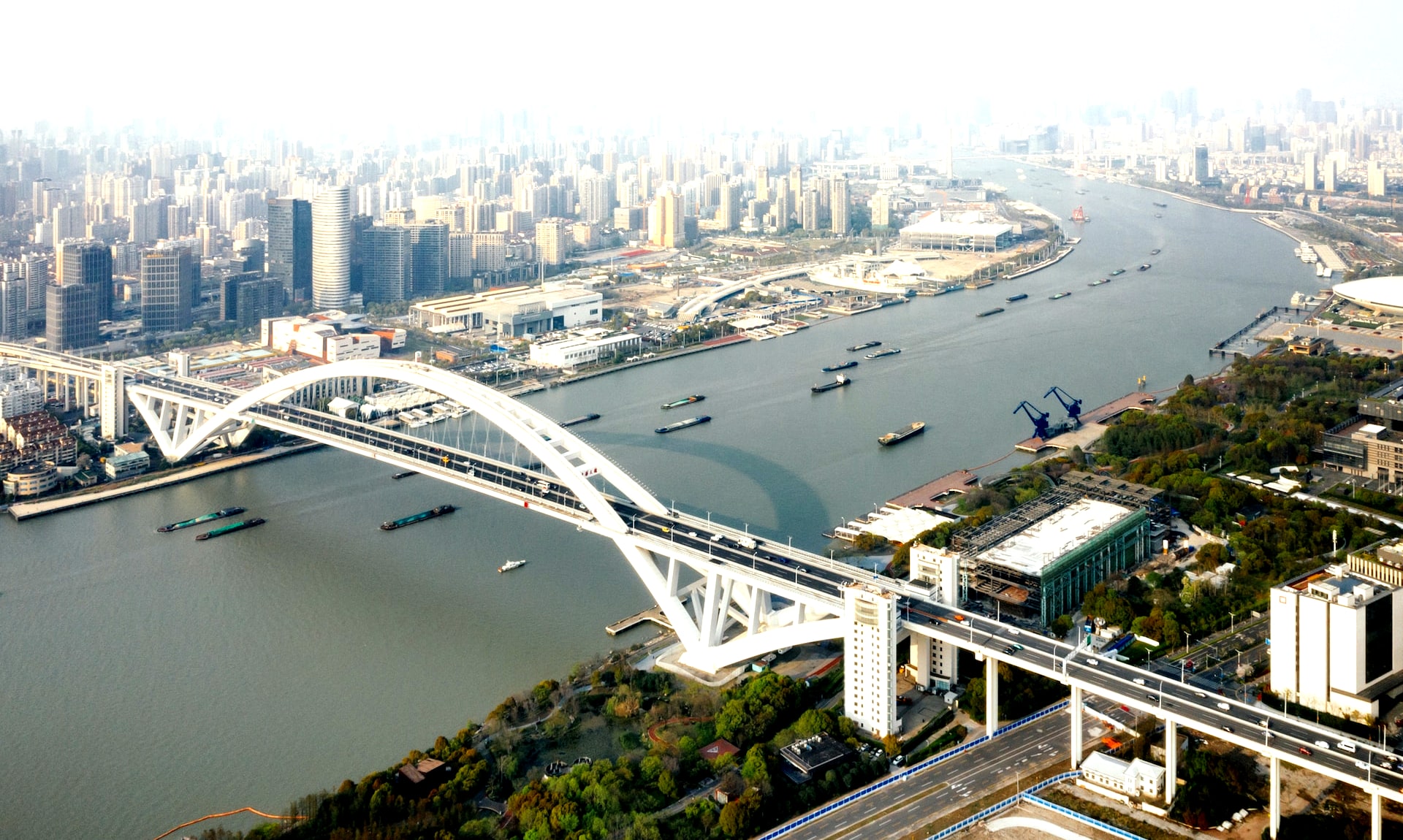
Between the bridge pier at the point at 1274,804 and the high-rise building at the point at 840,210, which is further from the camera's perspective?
the high-rise building at the point at 840,210

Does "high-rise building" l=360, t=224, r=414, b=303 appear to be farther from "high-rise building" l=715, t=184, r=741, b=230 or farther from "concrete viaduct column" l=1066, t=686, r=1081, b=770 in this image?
"concrete viaduct column" l=1066, t=686, r=1081, b=770

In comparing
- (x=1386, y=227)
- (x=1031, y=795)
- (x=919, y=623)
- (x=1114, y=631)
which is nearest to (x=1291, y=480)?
(x=1114, y=631)

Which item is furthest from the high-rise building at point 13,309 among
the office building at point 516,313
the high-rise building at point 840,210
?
the high-rise building at point 840,210

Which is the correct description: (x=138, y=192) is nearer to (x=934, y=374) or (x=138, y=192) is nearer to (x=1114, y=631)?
(x=934, y=374)

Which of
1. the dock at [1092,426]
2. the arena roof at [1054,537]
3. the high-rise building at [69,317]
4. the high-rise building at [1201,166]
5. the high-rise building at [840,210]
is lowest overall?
the arena roof at [1054,537]

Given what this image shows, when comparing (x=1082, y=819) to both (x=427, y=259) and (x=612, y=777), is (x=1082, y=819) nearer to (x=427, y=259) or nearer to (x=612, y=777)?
(x=612, y=777)

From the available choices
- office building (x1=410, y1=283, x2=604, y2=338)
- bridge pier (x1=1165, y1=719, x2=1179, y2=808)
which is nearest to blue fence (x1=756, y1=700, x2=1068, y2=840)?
bridge pier (x1=1165, y1=719, x2=1179, y2=808)

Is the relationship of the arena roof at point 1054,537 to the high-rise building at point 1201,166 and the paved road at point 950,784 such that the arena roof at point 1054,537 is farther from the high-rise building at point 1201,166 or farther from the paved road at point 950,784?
the high-rise building at point 1201,166
